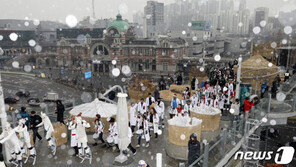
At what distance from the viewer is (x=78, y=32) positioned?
80312mm

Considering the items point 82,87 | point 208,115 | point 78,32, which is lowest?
point 82,87

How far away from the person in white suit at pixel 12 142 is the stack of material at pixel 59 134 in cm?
144

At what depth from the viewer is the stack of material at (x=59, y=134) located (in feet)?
32.1

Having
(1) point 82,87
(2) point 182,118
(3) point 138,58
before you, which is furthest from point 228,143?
(3) point 138,58

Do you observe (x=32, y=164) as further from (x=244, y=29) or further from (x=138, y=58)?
(x=244, y=29)

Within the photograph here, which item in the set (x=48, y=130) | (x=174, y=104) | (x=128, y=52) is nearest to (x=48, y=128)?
(x=48, y=130)

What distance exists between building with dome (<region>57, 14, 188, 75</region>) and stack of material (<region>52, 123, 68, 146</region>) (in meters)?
43.2

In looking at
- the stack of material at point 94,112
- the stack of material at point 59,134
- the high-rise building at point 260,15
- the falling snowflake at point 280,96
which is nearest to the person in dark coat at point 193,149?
the stack of material at point 94,112

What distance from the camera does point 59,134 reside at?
32.4ft

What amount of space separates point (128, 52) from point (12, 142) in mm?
50490

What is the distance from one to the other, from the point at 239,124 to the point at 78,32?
78506mm

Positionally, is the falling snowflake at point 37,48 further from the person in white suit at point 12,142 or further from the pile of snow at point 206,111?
the pile of snow at point 206,111

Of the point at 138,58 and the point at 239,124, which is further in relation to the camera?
the point at 138,58

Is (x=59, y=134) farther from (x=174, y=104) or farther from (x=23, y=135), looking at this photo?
(x=174, y=104)
